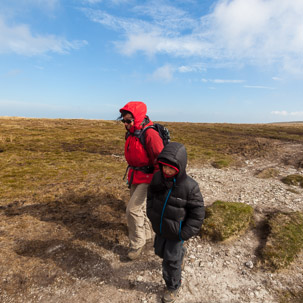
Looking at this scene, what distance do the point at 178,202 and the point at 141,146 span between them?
1.79 meters

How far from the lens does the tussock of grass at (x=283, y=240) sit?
209 inches

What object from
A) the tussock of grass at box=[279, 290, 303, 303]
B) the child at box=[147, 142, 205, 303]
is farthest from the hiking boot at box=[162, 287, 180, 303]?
the tussock of grass at box=[279, 290, 303, 303]

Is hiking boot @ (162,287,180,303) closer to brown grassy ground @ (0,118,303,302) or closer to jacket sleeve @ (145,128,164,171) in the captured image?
brown grassy ground @ (0,118,303,302)

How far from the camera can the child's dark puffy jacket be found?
399 cm

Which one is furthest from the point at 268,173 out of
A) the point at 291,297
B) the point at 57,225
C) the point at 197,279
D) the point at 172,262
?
the point at 57,225

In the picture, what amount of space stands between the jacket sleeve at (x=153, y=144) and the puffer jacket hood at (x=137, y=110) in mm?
338

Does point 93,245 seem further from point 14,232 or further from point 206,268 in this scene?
point 206,268

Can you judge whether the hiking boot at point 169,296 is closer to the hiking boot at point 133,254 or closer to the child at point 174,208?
the child at point 174,208

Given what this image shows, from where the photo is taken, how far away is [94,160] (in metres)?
17.8

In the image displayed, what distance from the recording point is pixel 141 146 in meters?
5.27

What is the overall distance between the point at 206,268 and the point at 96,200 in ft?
18.6

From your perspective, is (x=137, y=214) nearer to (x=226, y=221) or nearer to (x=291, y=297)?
(x=226, y=221)

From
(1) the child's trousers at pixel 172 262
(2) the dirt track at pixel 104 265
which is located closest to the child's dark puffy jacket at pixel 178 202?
(1) the child's trousers at pixel 172 262

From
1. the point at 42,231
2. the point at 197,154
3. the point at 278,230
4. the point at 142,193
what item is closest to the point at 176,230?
the point at 142,193
